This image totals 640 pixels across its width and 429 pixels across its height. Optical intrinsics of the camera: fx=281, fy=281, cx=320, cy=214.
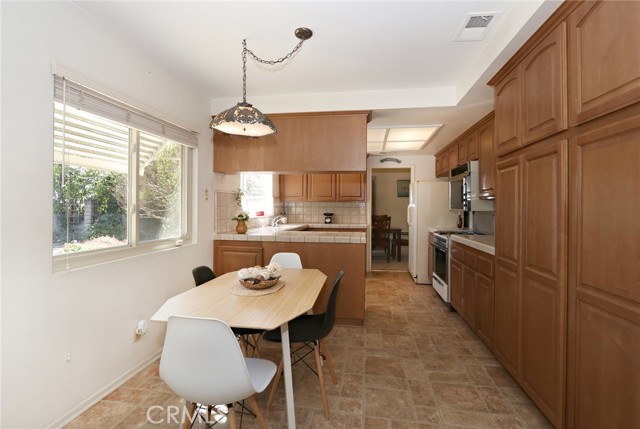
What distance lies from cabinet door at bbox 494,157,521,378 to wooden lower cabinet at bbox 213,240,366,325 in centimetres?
123

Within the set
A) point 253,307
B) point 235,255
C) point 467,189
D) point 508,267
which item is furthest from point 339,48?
point 467,189

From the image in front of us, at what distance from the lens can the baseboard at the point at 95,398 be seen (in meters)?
1.61

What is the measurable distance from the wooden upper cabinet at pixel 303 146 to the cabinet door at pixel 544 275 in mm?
1533

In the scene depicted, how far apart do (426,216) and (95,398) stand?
4509 mm

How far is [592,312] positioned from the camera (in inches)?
49.5

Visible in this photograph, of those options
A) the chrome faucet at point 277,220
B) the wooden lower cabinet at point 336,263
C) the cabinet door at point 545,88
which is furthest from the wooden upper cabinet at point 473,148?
the chrome faucet at point 277,220

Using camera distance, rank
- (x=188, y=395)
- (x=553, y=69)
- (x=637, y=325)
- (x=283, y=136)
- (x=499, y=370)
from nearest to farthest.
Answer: (x=637, y=325)
(x=188, y=395)
(x=553, y=69)
(x=499, y=370)
(x=283, y=136)

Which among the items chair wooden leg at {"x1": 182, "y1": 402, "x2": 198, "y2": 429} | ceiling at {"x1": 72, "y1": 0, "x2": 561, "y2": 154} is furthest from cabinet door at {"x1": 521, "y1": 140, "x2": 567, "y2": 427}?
chair wooden leg at {"x1": 182, "y1": 402, "x2": 198, "y2": 429}

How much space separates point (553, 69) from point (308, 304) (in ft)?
5.93

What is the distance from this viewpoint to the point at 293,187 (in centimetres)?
539

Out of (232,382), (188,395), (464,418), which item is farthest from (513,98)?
(188,395)

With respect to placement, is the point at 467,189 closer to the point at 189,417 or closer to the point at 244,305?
the point at 244,305

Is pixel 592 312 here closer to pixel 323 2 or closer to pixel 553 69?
pixel 553 69

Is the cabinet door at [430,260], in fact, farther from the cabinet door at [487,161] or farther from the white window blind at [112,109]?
the white window blind at [112,109]
